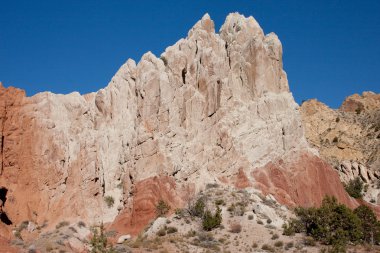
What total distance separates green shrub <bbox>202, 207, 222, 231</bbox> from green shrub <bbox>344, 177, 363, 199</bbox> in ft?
109

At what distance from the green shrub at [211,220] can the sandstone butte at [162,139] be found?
4.57m

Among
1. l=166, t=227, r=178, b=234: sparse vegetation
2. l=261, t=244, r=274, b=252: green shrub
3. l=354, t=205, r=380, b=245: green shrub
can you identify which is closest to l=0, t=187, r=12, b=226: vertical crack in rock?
l=166, t=227, r=178, b=234: sparse vegetation

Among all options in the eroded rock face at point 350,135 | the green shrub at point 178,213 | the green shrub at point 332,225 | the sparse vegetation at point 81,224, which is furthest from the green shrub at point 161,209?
the eroded rock face at point 350,135

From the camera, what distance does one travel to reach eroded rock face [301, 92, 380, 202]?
274 feet

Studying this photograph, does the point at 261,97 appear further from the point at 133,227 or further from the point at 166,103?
the point at 133,227

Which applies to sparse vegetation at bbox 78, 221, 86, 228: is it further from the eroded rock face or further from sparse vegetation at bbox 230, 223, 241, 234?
the eroded rock face

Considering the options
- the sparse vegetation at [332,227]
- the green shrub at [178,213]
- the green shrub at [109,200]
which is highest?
the green shrub at [109,200]

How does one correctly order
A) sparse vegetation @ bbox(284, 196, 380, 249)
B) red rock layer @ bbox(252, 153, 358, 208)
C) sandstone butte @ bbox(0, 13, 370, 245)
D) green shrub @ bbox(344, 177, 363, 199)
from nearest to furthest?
1. sparse vegetation @ bbox(284, 196, 380, 249)
2. sandstone butte @ bbox(0, 13, 370, 245)
3. red rock layer @ bbox(252, 153, 358, 208)
4. green shrub @ bbox(344, 177, 363, 199)

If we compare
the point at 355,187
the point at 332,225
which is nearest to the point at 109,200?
the point at 332,225

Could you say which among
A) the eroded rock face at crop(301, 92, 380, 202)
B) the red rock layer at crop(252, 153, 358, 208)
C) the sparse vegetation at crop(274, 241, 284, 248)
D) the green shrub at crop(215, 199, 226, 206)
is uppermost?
the eroded rock face at crop(301, 92, 380, 202)

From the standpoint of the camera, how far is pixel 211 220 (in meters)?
48.2

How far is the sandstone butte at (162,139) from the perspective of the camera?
51625 millimetres

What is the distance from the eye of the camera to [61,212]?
167 feet

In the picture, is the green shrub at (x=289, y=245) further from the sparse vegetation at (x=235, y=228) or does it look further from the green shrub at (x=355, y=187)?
the green shrub at (x=355, y=187)
